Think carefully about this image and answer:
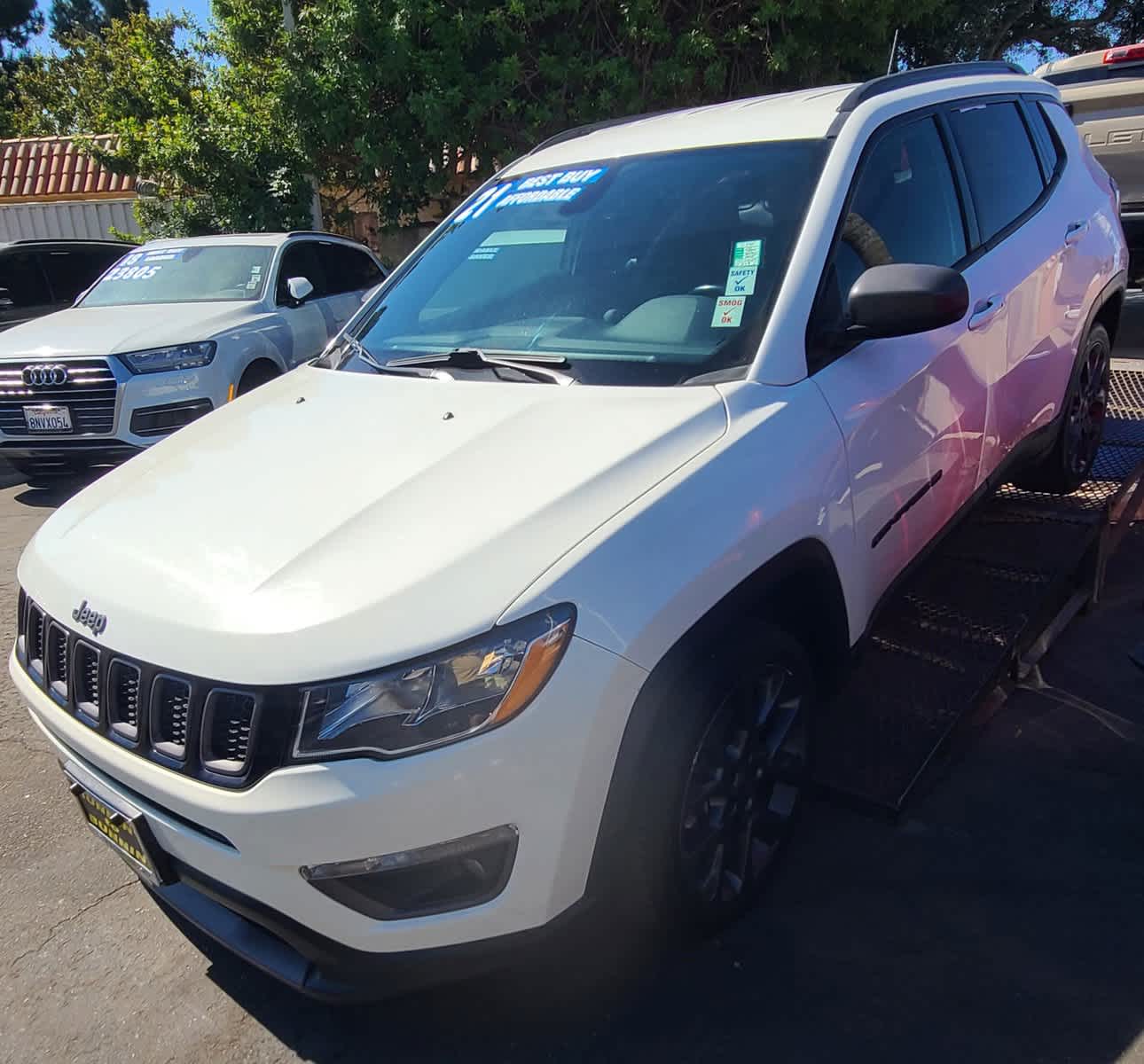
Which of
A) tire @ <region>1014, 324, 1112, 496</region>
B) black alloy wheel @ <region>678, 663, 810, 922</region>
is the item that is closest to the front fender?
black alloy wheel @ <region>678, 663, 810, 922</region>

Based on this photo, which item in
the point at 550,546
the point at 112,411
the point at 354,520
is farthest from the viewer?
the point at 112,411

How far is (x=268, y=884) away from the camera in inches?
77.1

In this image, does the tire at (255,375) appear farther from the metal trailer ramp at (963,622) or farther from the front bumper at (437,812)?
the front bumper at (437,812)

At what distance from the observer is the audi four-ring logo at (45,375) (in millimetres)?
6742

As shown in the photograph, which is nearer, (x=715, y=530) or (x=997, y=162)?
(x=715, y=530)

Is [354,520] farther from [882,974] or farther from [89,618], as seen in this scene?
[882,974]

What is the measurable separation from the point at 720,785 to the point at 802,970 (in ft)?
1.71

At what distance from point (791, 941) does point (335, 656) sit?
146cm

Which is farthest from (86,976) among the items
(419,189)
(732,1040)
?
(419,189)

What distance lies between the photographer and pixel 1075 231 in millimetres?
4242

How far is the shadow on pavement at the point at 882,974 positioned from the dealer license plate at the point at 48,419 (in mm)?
5094

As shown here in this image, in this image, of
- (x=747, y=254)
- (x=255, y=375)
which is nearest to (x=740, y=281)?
(x=747, y=254)

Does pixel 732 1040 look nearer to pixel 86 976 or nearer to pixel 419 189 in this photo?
pixel 86 976

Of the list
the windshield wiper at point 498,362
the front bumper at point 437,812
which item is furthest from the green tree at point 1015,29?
the front bumper at point 437,812
